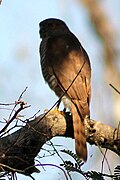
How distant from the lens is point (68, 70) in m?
4.24

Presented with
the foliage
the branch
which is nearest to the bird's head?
the branch

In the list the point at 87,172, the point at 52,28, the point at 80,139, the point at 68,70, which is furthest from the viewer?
the point at 52,28

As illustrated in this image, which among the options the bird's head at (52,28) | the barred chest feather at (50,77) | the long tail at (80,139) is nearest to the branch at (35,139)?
the long tail at (80,139)

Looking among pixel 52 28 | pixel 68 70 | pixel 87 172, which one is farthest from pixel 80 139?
pixel 52 28

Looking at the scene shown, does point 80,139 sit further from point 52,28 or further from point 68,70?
point 52,28

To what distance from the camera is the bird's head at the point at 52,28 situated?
5073 millimetres

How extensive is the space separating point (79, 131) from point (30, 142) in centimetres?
56

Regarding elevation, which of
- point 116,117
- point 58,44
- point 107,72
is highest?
point 58,44

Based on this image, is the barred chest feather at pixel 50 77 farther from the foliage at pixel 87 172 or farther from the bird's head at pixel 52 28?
the foliage at pixel 87 172

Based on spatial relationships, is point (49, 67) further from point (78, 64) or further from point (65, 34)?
point (65, 34)

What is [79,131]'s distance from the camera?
3109mm

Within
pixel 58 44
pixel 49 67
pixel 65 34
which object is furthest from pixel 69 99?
pixel 65 34

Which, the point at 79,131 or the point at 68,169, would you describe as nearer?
the point at 68,169

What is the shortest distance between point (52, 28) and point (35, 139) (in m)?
2.67
